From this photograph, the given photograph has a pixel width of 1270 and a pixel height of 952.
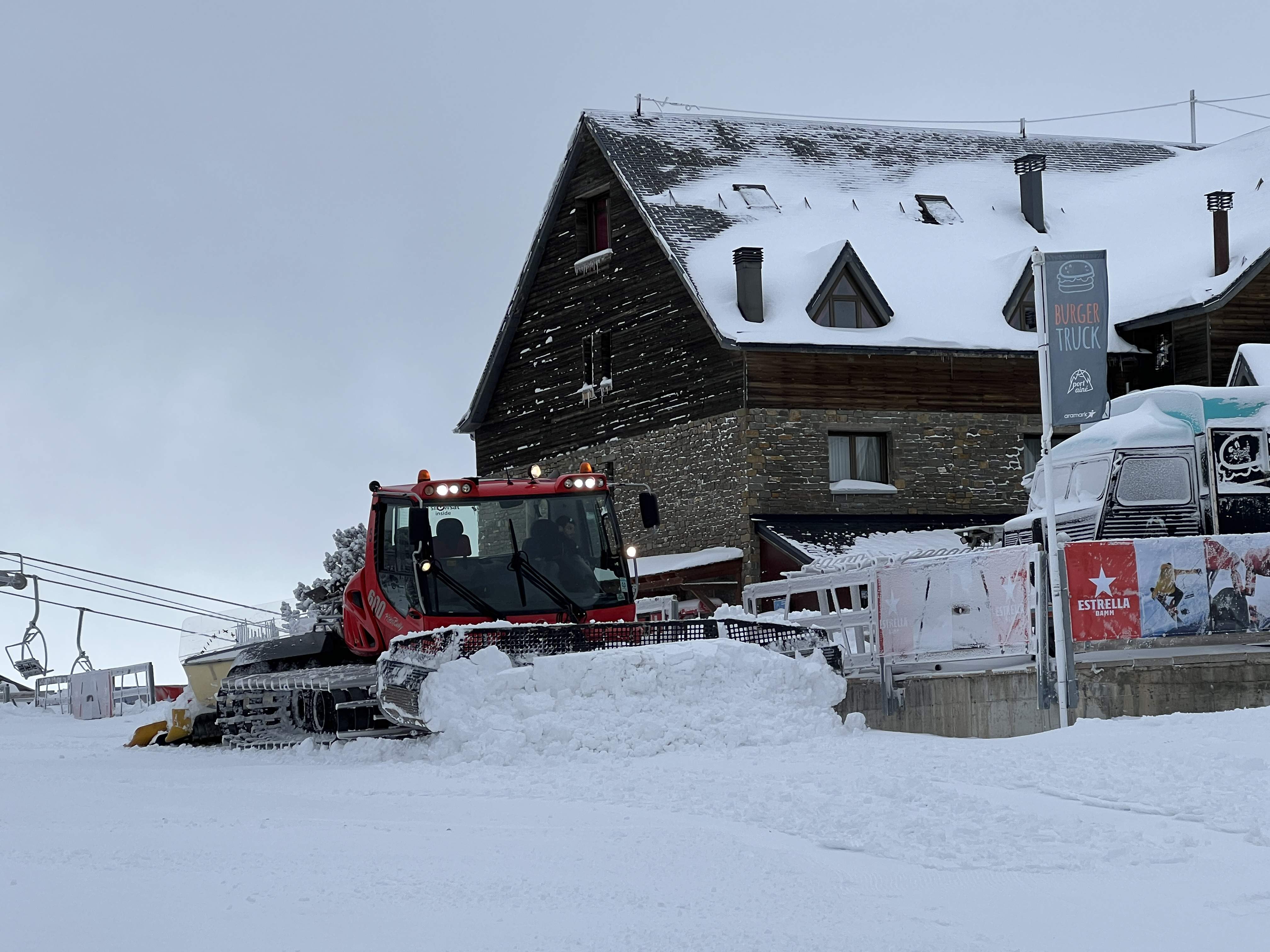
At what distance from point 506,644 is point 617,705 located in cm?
118

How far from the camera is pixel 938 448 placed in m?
33.8

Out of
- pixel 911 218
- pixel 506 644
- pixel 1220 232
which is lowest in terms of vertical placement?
pixel 506 644

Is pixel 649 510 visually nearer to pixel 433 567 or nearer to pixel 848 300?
pixel 433 567

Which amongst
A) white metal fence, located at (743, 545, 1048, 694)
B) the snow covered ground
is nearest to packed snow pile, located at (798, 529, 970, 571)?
white metal fence, located at (743, 545, 1048, 694)

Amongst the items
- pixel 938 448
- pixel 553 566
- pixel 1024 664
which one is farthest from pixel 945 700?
pixel 938 448

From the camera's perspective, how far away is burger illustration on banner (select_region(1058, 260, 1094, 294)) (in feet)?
54.3

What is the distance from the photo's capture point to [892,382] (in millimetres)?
33594

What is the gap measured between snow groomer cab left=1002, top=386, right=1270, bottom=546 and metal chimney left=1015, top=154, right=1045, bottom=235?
15.3m

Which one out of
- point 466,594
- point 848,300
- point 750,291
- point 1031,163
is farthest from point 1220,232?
point 466,594

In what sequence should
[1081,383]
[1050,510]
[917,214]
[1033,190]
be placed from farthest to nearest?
1. [1033,190]
2. [917,214]
3. [1081,383]
4. [1050,510]

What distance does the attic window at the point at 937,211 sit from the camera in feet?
120

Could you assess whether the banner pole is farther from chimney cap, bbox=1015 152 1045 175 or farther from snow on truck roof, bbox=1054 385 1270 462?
chimney cap, bbox=1015 152 1045 175

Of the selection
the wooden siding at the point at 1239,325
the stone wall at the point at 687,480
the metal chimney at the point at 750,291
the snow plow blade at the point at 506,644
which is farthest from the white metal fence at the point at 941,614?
the wooden siding at the point at 1239,325

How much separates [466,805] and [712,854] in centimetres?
287
